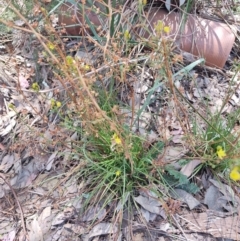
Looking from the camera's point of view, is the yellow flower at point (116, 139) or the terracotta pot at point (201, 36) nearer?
the yellow flower at point (116, 139)

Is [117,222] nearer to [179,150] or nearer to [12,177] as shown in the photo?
[179,150]

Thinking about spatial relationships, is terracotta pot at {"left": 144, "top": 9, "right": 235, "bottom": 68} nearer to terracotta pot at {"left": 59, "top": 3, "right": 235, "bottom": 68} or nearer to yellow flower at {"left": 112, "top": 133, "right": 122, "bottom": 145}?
terracotta pot at {"left": 59, "top": 3, "right": 235, "bottom": 68}

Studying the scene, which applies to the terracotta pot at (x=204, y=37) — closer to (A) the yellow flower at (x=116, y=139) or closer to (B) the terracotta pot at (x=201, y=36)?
(B) the terracotta pot at (x=201, y=36)

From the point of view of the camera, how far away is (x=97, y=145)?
4.40ft

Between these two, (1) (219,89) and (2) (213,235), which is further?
→ (1) (219,89)

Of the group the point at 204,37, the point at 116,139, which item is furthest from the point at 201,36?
the point at 116,139

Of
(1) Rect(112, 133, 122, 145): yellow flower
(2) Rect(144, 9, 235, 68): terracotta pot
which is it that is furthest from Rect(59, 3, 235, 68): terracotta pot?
(1) Rect(112, 133, 122, 145): yellow flower

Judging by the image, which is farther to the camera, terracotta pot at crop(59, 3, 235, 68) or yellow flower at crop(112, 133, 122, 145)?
terracotta pot at crop(59, 3, 235, 68)

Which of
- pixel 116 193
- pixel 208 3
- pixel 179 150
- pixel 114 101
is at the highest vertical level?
pixel 208 3

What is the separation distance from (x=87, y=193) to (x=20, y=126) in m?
0.50

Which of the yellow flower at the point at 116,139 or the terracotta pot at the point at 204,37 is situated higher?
the terracotta pot at the point at 204,37

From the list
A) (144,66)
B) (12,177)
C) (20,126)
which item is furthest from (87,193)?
(144,66)

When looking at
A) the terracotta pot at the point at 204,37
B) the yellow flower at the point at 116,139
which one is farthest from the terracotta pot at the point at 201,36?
the yellow flower at the point at 116,139

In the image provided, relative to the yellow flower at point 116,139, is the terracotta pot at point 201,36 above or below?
above
